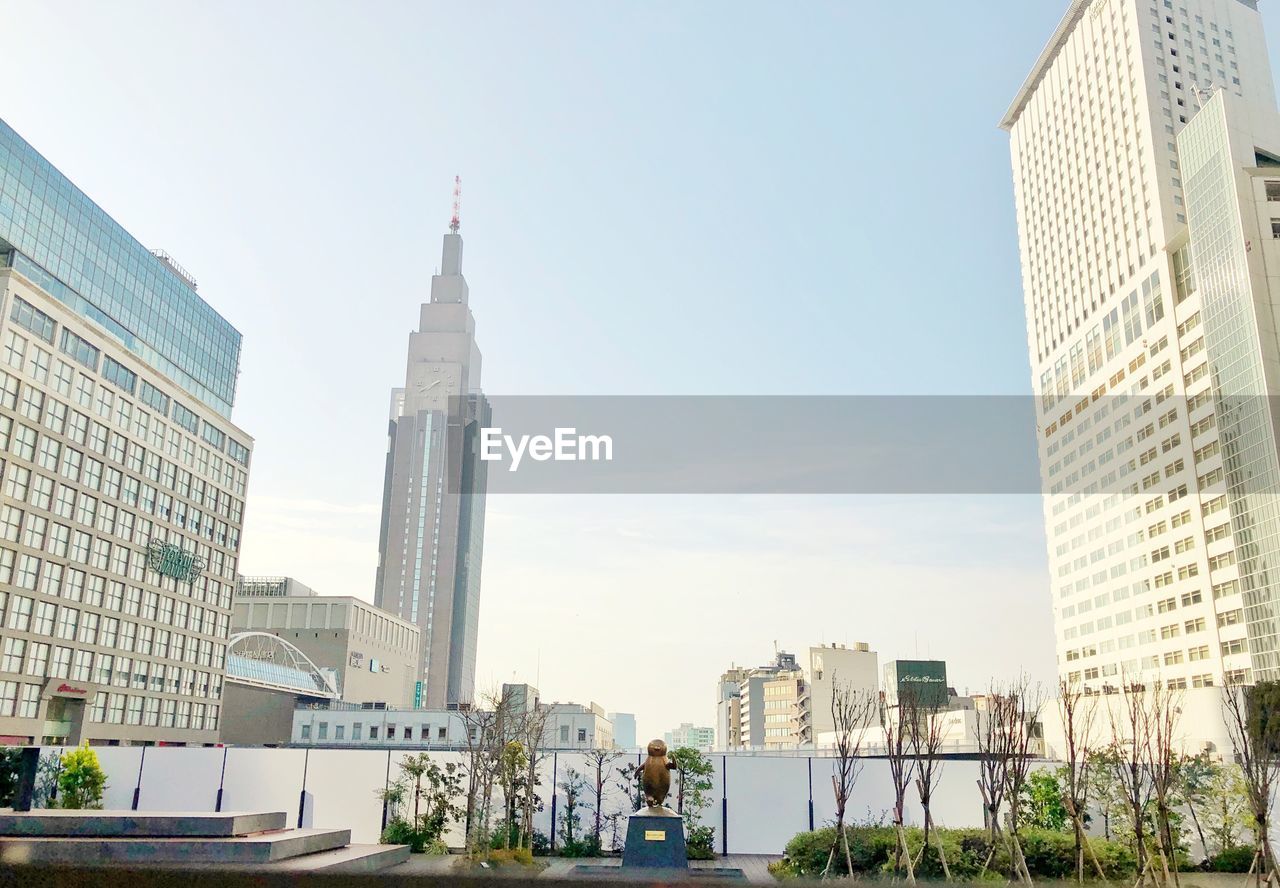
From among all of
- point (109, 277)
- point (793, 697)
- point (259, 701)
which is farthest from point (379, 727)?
point (793, 697)

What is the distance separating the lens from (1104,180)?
84.4m

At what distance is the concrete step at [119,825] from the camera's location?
40.9 feet

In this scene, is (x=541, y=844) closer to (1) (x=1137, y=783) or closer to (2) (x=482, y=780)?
(2) (x=482, y=780)

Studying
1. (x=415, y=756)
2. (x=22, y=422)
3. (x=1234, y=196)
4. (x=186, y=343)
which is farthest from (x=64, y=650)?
(x=1234, y=196)

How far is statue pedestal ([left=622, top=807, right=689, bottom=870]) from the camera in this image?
56.0ft

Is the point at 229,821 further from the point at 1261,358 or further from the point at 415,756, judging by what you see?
the point at 1261,358

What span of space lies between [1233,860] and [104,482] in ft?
215

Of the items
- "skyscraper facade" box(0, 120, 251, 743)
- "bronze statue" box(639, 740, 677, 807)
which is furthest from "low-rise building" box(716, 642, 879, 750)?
"bronze statue" box(639, 740, 677, 807)

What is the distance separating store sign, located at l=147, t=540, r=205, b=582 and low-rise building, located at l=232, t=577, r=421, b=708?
75.5 feet

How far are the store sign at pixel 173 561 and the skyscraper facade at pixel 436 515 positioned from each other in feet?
216

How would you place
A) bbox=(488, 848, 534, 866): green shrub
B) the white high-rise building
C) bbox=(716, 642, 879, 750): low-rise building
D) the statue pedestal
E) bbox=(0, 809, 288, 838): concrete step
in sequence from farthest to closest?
bbox=(716, 642, 879, 750): low-rise building < the white high-rise building < bbox=(488, 848, 534, 866): green shrub < the statue pedestal < bbox=(0, 809, 288, 838): concrete step

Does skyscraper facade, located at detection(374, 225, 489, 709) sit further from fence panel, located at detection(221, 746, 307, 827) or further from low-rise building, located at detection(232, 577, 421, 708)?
fence panel, located at detection(221, 746, 307, 827)

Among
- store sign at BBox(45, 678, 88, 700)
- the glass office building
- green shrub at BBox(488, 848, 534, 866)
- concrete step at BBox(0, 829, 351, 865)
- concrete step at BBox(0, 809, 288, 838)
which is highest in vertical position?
the glass office building

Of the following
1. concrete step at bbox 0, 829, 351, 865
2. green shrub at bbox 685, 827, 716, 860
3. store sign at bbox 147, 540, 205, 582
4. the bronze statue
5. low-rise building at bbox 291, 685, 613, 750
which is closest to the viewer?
concrete step at bbox 0, 829, 351, 865
